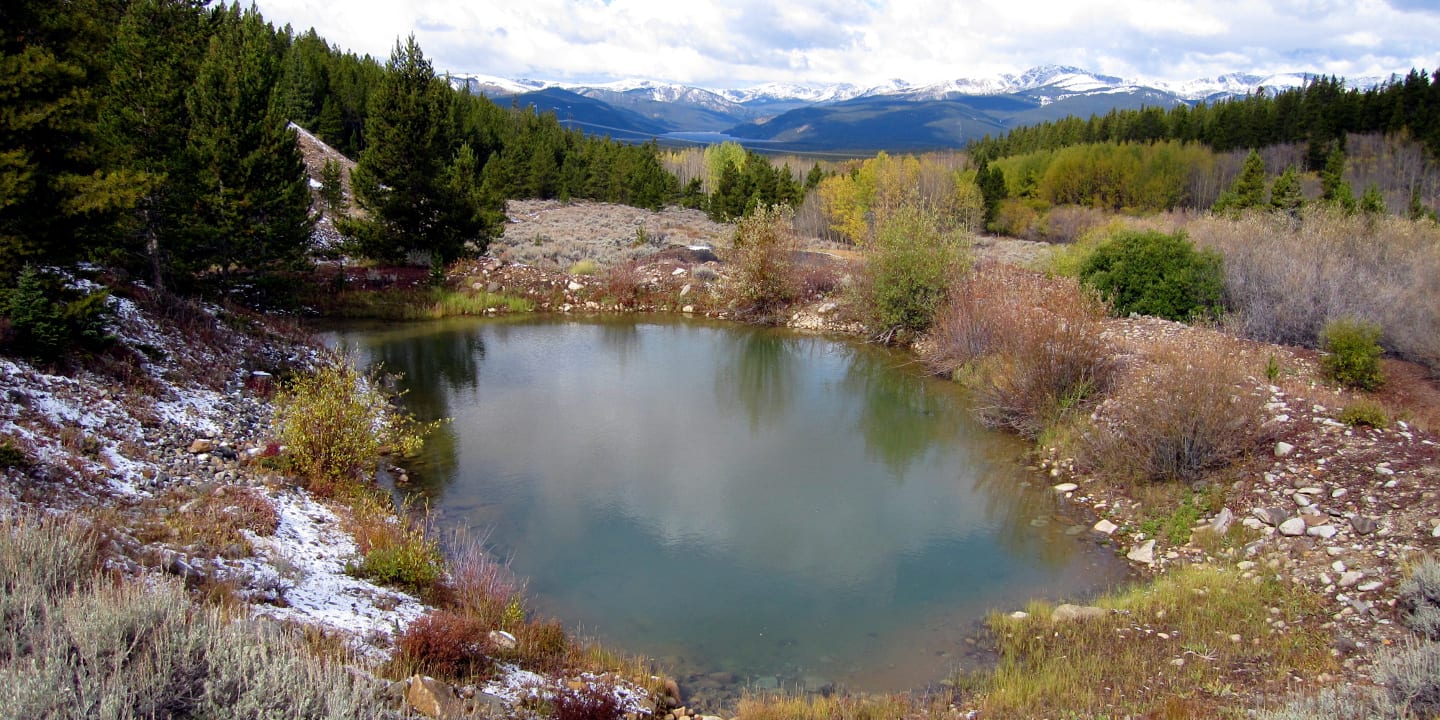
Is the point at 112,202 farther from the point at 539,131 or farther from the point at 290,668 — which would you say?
the point at 539,131

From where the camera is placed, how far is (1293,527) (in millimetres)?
11648

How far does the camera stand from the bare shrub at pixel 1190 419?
44.5 ft

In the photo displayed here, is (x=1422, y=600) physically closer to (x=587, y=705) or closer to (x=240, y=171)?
(x=587, y=705)

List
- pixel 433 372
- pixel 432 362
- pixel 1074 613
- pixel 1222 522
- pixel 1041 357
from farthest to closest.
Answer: pixel 432 362 → pixel 433 372 → pixel 1041 357 → pixel 1222 522 → pixel 1074 613

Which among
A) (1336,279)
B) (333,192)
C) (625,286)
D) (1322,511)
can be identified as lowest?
(1322,511)

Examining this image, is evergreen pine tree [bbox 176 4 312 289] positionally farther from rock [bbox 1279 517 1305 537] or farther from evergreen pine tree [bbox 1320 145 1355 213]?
evergreen pine tree [bbox 1320 145 1355 213]

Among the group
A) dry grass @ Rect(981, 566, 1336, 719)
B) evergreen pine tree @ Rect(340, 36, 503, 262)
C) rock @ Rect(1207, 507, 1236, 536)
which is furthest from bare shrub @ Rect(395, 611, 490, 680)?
evergreen pine tree @ Rect(340, 36, 503, 262)

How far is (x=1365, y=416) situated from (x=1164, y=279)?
37.2 ft

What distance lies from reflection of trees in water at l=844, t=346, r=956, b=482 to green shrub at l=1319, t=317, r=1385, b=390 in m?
8.15

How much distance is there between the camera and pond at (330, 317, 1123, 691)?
10.6 m

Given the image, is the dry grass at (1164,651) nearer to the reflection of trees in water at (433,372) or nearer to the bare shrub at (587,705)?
the bare shrub at (587,705)

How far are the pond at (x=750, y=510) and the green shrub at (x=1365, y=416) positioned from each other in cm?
495

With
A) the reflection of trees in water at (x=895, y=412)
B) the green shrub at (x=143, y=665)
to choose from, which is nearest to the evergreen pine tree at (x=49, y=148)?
the green shrub at (x=143, y=665)

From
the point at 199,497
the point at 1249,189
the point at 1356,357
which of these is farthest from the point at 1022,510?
the point at 1249,189
